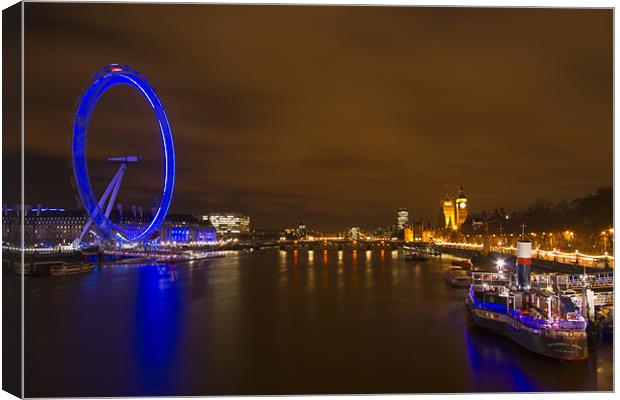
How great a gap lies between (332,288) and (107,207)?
11565 mm

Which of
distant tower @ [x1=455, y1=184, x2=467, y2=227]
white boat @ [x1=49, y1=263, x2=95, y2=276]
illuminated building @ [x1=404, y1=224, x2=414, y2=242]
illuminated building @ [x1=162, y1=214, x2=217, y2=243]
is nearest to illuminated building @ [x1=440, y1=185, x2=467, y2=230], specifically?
distant tower @ [x1=455, y1=184, x2=467, y2=227]

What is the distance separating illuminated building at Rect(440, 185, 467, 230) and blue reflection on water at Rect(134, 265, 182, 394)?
172 ft

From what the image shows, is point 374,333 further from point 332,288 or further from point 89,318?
point 332,288

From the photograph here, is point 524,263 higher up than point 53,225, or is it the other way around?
point 53,225

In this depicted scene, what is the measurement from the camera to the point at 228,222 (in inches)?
3332

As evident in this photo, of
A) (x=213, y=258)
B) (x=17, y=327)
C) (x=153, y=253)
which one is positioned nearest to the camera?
(x=17, y=327)

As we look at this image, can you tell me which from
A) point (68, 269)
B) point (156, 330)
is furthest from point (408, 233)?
point (156, 330)

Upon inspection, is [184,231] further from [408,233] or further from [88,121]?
[88,121]

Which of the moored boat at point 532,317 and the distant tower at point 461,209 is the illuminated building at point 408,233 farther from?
the moored boat at point 532,317

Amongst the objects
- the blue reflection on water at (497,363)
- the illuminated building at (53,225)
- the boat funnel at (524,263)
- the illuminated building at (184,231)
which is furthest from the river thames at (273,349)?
the illuminated building at (184,231)

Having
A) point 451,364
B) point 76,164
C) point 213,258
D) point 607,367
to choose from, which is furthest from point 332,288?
point 213,258

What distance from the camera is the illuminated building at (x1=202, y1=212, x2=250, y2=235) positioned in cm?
8282

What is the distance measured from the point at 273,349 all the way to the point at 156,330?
116 inches

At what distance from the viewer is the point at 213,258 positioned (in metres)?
37.8
